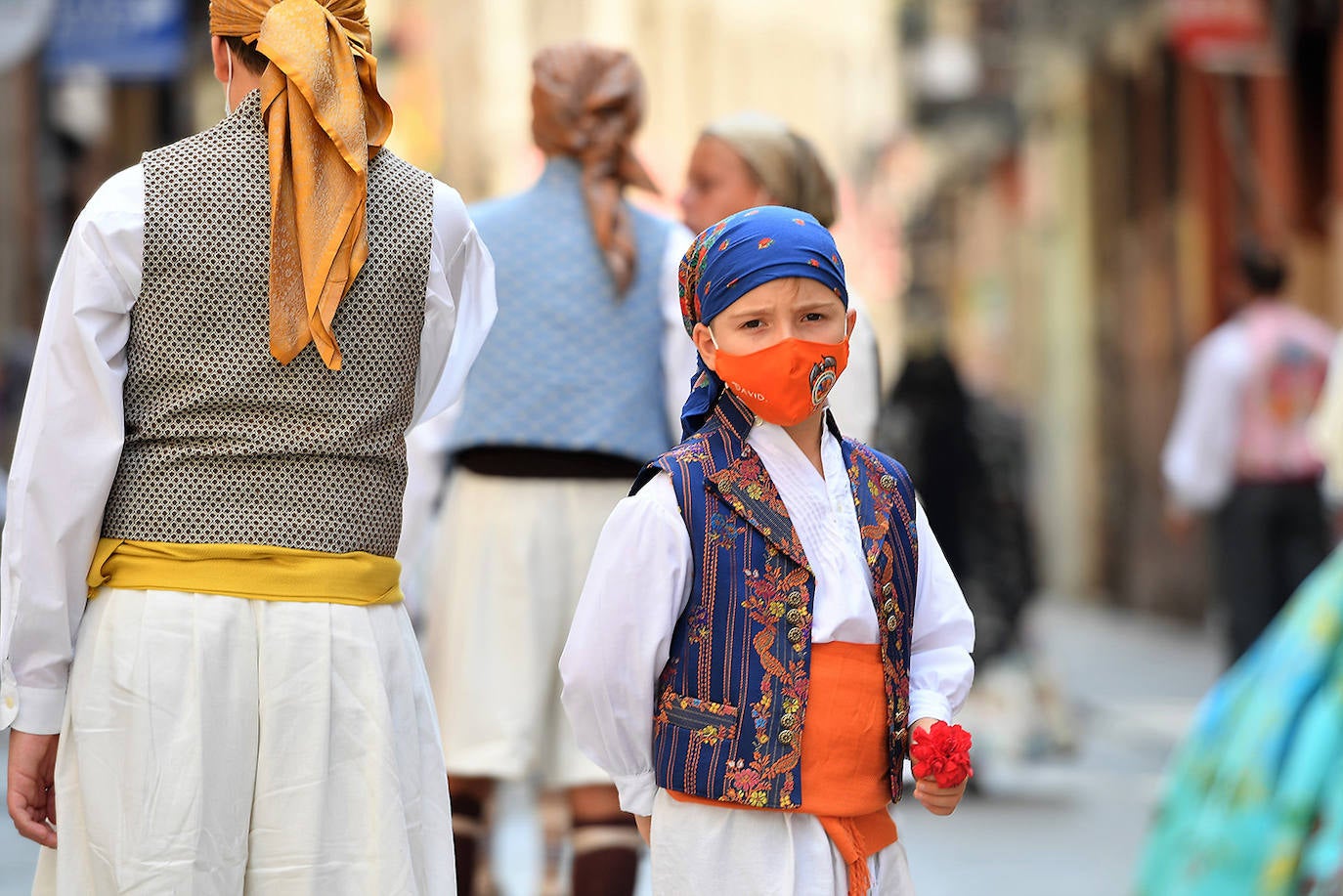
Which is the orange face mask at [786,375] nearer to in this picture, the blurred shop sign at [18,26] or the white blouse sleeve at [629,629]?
the white blouse sleeve at [629,629]

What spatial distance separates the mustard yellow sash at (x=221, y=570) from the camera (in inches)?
127

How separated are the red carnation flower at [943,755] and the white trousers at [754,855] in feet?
0.66

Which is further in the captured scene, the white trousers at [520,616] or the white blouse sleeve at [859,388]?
the white trousers at [520,616]

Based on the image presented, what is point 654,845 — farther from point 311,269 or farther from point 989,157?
point 989,157

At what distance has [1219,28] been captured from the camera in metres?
15.6

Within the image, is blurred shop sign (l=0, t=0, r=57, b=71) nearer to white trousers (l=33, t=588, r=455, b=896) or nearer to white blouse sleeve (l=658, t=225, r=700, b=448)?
white blouse sleeve (l=658, t=225, r=700, b=448)

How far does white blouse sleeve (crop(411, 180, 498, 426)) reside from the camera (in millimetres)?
3535

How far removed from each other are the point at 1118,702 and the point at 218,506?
10820 millimetres

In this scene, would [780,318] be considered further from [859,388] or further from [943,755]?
[859,388]

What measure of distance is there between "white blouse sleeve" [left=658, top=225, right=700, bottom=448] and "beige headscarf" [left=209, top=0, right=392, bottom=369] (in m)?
1.79

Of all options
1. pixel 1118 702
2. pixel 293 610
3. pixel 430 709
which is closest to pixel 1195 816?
pixel 430 709

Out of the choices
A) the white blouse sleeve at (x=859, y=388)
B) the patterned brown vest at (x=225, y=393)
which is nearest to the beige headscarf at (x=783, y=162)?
the white blouse sleeve at (x=859, y=388)

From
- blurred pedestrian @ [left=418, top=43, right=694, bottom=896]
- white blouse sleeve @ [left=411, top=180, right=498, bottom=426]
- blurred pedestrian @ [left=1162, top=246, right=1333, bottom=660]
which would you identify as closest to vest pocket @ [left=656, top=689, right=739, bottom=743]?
white blouse sleeve @ [left=411, top=180, right=498, bottom=426]

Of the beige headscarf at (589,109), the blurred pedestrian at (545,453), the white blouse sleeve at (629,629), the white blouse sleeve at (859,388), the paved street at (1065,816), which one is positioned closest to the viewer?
the white blouse sleeve at (629,629)
